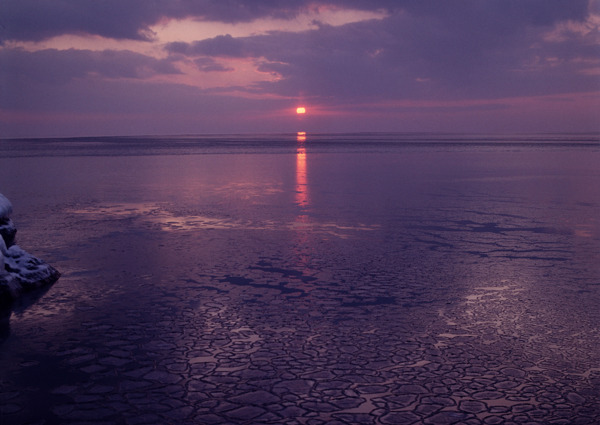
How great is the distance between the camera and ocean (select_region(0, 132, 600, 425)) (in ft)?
16.3

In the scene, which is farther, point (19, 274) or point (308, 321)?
point (19, 274)

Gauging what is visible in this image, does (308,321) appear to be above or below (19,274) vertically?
below

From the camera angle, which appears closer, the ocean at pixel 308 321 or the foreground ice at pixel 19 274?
the ocean at pixel 308 321

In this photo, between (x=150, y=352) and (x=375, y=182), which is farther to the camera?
(x=375, y=182)

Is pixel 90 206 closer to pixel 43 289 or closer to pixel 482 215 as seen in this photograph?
pixel 43 289

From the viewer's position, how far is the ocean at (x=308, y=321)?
497 centimetres

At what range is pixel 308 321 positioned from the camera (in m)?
7.06

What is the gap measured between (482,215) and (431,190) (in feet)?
20.8

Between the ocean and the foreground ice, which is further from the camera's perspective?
the foreground ice

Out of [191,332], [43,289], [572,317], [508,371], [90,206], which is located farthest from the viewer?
[90,206]

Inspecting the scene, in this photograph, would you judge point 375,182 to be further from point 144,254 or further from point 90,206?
point 144,254

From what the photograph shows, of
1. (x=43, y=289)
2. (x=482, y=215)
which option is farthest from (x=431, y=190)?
(x=43, y=289)

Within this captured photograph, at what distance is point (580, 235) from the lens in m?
12.3

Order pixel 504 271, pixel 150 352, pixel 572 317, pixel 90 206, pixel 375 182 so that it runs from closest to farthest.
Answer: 1. pixel 150 352
2. pixel 572 317
3. pixel 504 271
4. pixel 90 206
5. pixel 375 182
